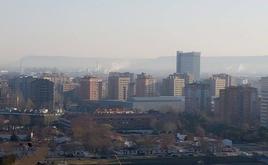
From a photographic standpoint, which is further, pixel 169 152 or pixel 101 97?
pixel 101 97

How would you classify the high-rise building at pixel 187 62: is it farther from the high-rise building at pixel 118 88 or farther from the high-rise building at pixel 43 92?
the high-rise building at pixel 43 92

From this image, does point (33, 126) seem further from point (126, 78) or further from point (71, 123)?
point (126, 78)

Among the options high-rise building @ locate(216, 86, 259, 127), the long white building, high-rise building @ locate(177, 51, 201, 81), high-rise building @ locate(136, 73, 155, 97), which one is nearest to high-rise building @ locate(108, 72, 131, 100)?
high-rise building @ locate(136, 73, 155, 97)

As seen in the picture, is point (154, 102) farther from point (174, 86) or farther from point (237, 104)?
point (237, 104)

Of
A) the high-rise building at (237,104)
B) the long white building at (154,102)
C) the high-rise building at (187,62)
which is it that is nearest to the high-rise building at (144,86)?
the long white building at (154,102)

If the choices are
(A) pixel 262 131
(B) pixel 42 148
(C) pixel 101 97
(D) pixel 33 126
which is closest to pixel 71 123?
(D) pixel 33 126

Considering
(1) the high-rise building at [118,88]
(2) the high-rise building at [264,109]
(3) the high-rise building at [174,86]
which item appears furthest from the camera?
(3) the high-rise building at [174,86]

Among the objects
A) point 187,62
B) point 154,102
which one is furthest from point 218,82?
point 187,62
